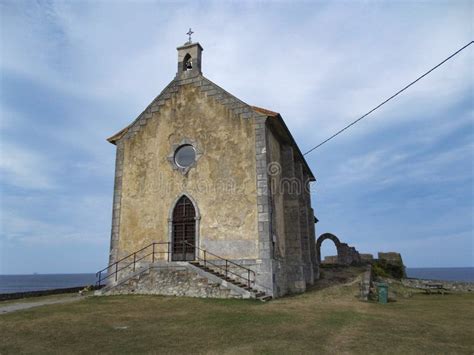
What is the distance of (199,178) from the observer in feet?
57.7

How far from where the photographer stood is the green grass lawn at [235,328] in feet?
24.0

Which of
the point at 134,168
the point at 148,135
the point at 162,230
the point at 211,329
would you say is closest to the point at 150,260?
the point at 162,230

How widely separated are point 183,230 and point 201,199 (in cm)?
168

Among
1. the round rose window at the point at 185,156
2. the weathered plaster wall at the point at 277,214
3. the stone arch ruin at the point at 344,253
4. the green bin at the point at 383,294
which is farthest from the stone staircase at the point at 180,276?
the stone arch ruin at the point at 344,253

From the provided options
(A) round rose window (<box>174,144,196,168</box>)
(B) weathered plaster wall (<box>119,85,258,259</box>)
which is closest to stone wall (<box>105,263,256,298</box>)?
(B) weathered plaster wall (<box>119,85,258,259</box>)

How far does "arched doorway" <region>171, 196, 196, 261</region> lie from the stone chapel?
47 mm

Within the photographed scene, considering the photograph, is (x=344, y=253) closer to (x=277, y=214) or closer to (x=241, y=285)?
(x=277, y=214)

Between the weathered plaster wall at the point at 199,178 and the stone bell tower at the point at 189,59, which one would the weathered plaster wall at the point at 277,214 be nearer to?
the weathered plaster wall at the point at 199,178

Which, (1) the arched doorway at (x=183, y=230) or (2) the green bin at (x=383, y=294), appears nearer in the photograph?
(2) the green bin at (x=383, y=294)

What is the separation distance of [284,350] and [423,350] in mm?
2660

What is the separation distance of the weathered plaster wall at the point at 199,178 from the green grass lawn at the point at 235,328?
3.92 m

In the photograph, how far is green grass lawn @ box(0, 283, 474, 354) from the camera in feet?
24.0

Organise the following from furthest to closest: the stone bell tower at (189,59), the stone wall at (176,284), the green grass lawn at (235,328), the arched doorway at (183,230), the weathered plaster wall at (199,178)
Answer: the stone bell tower at (189,59) < the arched doorway at (183,230) < the weathered plaster wall at (199,178) < the stone wall at (176,284) < the green grass lawn at (235,328)

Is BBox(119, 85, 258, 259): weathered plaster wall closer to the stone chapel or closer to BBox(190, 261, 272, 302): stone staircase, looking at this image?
the stone chapel
